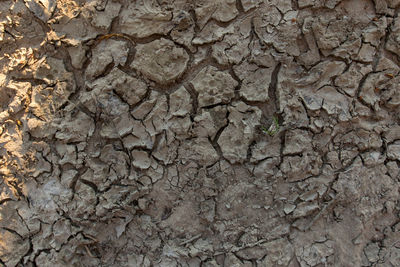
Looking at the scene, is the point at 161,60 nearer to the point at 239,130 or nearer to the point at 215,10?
the point at 215,10

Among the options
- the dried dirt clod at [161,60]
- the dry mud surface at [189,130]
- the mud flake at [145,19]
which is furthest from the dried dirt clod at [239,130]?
the mud flake at [145,19]

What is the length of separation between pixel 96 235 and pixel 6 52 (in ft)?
3.05

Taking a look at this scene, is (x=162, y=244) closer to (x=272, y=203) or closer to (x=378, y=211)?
(x=272, y=203)

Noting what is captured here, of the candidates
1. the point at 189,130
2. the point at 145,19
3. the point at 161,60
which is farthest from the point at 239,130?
the point at 145,19

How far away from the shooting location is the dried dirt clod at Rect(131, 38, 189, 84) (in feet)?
5.11

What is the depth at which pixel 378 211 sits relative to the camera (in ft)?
5.32

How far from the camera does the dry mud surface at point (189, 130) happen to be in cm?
156

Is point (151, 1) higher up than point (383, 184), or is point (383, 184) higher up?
point (151, 1)

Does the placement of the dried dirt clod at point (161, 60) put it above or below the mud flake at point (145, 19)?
below

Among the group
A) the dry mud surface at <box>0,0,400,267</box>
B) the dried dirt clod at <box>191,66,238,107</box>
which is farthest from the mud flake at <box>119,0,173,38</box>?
the dried dirt clod at <box>191,66,238,107</box>

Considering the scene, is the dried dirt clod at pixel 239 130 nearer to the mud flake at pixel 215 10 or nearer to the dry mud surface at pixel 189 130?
the dry mud surface at pixel 189 130

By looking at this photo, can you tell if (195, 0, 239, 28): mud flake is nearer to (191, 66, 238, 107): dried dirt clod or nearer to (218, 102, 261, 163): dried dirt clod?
(191, 66, 238, 107): dried dirt clod

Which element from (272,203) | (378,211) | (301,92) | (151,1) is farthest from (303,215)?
(151,1)

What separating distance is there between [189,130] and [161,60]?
0.34m
